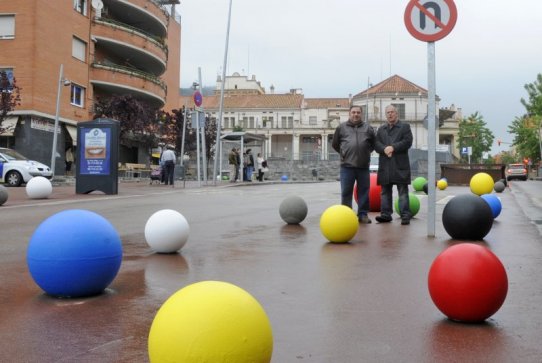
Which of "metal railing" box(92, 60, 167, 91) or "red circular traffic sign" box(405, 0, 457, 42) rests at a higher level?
"metal railing" box(92, 60, 167, 91)

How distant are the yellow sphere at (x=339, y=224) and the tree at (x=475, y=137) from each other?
309 feet

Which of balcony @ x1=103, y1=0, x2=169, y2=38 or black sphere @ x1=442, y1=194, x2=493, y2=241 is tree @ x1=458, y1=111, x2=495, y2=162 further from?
black sphere @ x1=442, y1=194, x2=493, y2=241

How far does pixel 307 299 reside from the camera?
448cm

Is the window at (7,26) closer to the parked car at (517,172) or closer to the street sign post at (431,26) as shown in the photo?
the street sign post at (431,26)

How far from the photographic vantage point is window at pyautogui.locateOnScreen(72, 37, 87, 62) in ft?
128

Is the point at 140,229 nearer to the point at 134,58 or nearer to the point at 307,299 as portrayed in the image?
the point at 307,299

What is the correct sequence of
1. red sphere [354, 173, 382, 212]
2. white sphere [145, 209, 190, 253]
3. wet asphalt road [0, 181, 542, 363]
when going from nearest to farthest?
wet asphalt road [0, 181, 542, 363] → white sphere [145, 209, 190, 253] → red sphere [354, 173, 382, 212]

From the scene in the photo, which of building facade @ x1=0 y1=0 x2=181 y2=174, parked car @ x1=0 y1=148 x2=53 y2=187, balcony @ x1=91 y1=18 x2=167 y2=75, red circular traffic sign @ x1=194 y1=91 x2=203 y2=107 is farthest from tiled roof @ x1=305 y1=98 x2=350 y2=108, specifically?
parked car @ x1=0 y1=148 x2=53 y2=187

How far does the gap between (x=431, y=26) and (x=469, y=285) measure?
485cm

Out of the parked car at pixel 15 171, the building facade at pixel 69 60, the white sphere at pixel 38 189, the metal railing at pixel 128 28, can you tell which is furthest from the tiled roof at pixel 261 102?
the white sphere at pixel 38 189

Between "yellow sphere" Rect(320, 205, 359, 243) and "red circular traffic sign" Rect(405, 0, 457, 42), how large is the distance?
2.55 meters

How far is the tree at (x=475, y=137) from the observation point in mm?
97562

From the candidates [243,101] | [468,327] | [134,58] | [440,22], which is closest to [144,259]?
[468,327]

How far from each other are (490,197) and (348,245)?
179 inches
